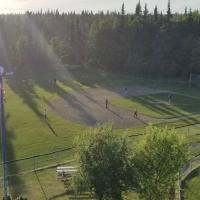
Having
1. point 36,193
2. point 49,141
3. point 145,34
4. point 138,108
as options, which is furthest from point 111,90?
point 36,193

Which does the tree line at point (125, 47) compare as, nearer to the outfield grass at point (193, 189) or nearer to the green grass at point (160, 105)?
the green grass at point (160, 105)

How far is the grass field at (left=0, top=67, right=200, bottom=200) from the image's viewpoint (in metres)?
34.8

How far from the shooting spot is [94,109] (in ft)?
212

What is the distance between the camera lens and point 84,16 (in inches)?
6816

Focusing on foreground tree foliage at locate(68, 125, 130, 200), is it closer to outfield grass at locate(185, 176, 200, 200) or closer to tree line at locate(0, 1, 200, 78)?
outfield grass at locate(185, 176, 200, 200)

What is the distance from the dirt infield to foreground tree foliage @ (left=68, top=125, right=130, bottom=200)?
28.1 meters

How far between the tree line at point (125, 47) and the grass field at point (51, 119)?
36.5ft

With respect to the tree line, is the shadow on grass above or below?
below

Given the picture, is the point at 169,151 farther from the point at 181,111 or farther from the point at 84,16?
the point at 84,16

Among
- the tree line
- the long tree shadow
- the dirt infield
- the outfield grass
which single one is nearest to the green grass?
the dirt infield

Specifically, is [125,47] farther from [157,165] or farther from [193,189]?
[157,165]

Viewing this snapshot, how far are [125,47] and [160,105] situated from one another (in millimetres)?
56412

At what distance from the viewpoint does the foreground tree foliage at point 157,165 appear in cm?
2725

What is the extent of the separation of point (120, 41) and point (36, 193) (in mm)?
96646
